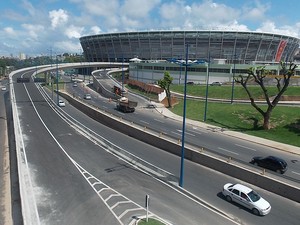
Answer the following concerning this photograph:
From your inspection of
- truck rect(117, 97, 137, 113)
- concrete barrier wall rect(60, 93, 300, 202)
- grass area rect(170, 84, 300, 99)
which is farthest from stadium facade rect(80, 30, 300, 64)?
concrete barrier wall rect(60, 93, 300, 202)

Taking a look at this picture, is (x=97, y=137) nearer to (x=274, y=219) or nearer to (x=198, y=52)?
(x=274, y=219)

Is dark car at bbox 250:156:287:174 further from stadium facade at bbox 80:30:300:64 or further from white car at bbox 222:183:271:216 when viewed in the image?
stadium facade at bbox 80:30:300:64

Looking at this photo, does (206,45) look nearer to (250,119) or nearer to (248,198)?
(250,119)

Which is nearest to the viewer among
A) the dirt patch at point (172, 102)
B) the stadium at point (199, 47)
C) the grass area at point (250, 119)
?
the grass area at point (250, 119)

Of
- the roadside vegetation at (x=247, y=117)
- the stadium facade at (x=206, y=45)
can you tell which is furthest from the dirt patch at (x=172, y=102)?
the stadium facade at (x=206, y=45)

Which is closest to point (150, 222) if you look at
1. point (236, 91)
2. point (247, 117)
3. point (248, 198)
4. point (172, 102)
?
point (248, 198)

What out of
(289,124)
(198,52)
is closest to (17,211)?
(289,124)

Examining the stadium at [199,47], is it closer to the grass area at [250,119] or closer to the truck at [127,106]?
the truck at [127,106]
